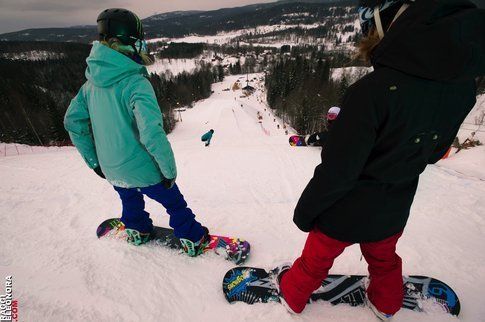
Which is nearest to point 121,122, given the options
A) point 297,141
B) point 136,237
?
point 136,237

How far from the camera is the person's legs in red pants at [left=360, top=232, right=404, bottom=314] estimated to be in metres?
→ 1.57

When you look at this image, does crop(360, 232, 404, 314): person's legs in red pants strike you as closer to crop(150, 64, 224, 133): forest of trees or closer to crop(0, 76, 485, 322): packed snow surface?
crop(0, 76, 485, 322): packed snow surface

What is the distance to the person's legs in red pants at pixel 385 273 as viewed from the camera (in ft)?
5.16

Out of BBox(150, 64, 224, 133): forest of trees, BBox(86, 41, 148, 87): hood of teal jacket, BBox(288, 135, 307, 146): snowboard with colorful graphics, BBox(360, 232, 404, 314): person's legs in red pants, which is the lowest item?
BBox(150, 64, 224, 133): forest of trees

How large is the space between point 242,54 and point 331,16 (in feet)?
389

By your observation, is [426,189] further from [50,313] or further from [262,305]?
[50,313]

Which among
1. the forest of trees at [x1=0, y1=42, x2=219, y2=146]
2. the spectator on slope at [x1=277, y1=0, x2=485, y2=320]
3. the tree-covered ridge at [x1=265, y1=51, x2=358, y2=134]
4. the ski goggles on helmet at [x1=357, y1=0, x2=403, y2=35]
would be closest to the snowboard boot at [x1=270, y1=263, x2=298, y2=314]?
the spectator on slope at [x1=277, y1=0, x2=485, y2=320]

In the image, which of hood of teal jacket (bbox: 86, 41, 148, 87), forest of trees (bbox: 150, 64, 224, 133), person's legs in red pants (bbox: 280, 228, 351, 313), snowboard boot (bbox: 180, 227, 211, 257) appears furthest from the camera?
forest of trees (bbox: 150, 64, 224, 133)

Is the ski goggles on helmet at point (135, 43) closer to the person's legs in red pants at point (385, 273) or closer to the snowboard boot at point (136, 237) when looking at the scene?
the snowboard boot at point (136, 237)

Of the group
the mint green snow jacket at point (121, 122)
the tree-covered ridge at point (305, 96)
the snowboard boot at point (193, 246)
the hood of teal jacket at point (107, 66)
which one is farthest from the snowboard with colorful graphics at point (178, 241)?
the tree-covered ridge at point (305, 96)

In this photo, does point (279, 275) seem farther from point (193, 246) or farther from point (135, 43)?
point (135, 43)

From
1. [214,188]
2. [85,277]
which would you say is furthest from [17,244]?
[214,188]

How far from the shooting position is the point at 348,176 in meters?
1.23

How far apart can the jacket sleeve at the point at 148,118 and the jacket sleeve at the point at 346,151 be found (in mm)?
1122
